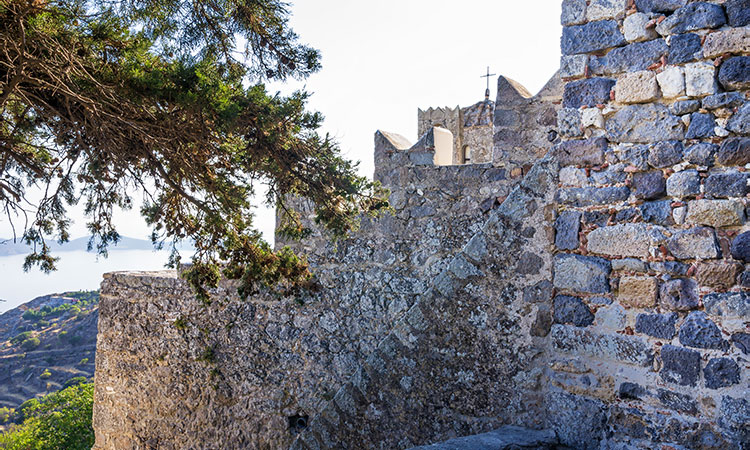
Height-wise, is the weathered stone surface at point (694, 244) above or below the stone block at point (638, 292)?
above

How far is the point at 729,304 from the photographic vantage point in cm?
239

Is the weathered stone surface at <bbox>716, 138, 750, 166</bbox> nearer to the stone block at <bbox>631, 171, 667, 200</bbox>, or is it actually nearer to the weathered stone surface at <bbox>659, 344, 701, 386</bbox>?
the stone block at <bbox>631, 171, 667, 200</bbox>

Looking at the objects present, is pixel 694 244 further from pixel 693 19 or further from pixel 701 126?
pixel 693 19

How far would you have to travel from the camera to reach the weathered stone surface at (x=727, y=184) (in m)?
2.38

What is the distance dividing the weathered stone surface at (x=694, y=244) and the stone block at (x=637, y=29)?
0.87m

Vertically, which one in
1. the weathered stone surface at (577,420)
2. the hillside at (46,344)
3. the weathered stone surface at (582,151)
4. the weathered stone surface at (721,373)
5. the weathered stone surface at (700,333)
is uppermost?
the weathered stone surface at (582,151)

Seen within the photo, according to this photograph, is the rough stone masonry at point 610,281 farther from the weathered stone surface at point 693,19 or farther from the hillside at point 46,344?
the hillside at point 46,344

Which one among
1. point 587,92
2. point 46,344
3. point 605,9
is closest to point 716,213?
point 587,92

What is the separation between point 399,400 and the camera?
3.31m

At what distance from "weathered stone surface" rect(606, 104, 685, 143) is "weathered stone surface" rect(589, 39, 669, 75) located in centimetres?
19

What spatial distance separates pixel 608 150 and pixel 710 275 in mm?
694

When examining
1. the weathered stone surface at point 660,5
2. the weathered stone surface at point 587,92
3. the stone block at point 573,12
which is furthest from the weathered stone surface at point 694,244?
the stone block at point 573,12

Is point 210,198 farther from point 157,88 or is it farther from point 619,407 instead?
point 619,407

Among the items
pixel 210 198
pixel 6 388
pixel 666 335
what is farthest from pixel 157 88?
pixel 6 388
